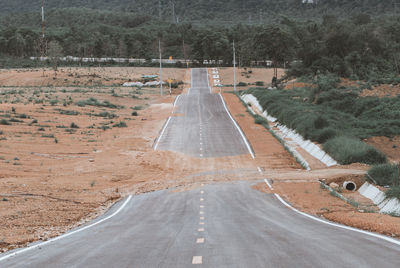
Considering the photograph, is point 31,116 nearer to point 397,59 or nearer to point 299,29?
point 397,59

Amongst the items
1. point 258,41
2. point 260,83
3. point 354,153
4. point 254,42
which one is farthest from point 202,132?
point 254,42

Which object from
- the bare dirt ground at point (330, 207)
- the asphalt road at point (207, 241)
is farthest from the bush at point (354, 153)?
the asphalt road at point (207, 241)

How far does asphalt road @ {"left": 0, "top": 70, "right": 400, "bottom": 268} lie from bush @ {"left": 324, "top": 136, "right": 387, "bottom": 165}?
25.5ft

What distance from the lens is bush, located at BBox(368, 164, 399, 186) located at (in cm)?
1825

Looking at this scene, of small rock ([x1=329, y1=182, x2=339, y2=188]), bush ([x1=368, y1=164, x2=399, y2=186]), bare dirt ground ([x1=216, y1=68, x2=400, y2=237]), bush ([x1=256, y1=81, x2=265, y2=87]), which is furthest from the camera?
bush ([x1=256, y1=81, x2=265, y2=87])

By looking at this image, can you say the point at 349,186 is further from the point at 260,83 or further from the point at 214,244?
A: the point at 260,83

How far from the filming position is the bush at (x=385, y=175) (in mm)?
18250

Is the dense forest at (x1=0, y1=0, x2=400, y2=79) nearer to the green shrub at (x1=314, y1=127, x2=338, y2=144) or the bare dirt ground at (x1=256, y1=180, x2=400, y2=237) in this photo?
the green shrub at (x1=314, y1=127, x2=338, y2=144)

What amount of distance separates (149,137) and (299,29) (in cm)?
8389

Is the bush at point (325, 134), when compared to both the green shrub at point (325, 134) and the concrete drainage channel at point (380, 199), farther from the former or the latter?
the concrete drainage channel at point (380, 199)

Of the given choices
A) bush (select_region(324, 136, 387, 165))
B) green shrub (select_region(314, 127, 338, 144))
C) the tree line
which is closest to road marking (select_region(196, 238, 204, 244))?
bush (select_region(324, 136, 387, 165))

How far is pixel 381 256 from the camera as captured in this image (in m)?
7.73

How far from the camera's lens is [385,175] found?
1870 cm

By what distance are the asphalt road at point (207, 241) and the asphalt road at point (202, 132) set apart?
1222cm
